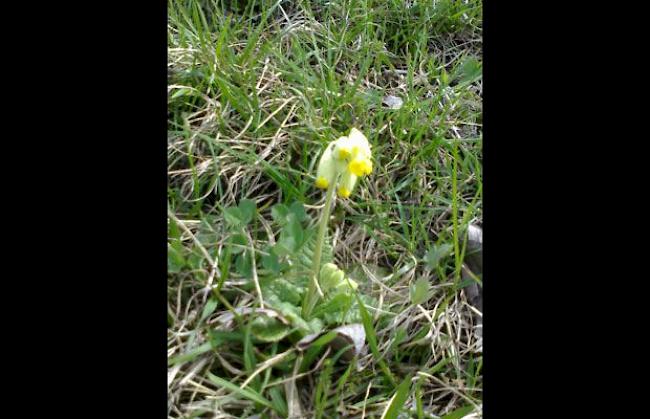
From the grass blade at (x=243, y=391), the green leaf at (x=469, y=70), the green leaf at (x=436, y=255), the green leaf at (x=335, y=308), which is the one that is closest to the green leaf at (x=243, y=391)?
the grass blade at (x=243, y=391)

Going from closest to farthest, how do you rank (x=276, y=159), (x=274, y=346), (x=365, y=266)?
1. (x=274, y=346)
2. (x=365, y=266)
3. (x=276, y=159)

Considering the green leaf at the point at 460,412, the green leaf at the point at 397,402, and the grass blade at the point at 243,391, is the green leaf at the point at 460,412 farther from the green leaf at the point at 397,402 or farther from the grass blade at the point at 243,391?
the grass blade at the point at 243,391

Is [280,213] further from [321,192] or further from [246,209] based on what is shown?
[321,192]

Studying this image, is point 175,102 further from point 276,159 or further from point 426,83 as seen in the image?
point 426,83

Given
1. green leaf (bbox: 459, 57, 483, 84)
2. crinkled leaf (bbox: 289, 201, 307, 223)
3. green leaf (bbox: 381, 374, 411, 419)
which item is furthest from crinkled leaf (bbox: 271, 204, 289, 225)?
Result: green leaf (bbox: 459, 57, 483, 84)

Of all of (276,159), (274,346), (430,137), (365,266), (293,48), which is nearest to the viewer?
(274,346)

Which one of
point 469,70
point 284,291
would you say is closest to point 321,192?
point 284,291

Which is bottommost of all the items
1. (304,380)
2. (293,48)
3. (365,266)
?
(304,380)

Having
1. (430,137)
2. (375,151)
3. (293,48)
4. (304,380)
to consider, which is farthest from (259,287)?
(293,48)
